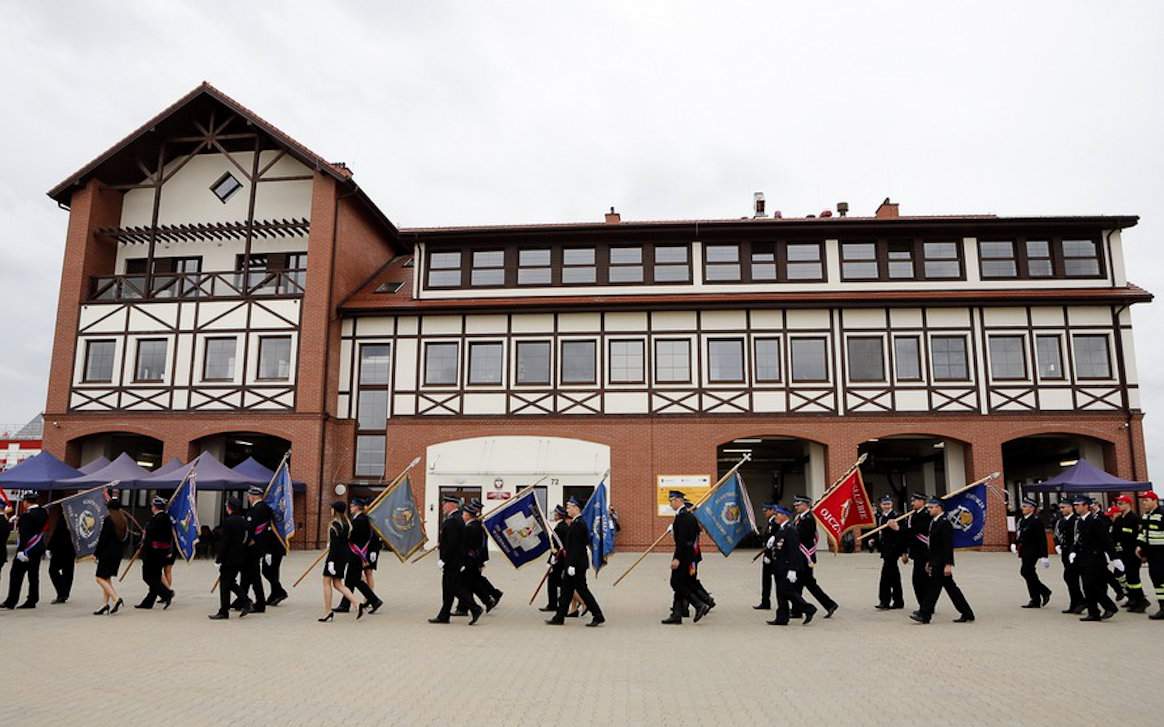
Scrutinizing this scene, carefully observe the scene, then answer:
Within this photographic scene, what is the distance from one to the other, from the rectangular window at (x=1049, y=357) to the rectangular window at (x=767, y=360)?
7.50 m

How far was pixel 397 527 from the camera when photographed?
42.8ft

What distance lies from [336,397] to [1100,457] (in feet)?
74.9

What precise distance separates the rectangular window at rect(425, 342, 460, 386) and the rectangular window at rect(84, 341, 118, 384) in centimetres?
1000

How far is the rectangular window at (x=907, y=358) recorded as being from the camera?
2414 centimetres

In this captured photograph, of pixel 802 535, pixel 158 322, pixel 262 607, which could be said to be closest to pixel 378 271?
pixel 158 322

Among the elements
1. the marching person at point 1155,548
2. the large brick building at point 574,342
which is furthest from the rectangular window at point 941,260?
the marching person at point 1155,548

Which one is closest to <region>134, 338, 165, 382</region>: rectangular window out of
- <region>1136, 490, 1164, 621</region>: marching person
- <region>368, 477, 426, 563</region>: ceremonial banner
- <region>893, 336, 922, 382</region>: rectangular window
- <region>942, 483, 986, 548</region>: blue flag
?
<region>368, 477, 426, 563</region>: ceremonial banner

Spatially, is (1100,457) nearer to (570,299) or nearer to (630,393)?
(630,393)

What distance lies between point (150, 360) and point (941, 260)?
24834 millimetres

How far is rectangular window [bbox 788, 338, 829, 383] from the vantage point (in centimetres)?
2431

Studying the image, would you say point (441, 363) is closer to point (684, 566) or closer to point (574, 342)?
point (574, 342)

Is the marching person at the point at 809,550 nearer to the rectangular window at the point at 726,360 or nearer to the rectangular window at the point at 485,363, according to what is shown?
the rectangular window at the point at 726,360

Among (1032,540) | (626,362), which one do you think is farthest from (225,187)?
(1032,540)

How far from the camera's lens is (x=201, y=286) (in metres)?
26.5
